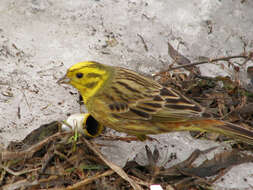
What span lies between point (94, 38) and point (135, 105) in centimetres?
175

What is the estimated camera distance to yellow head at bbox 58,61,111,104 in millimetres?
4246

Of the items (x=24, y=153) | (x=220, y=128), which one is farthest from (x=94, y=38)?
(x=220, y=128)

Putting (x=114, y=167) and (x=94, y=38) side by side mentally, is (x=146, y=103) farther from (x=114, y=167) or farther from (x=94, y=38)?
(x=94, y=38)

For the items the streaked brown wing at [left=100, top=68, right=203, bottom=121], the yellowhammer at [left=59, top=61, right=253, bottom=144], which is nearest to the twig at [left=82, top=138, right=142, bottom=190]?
the yellowhammer at [left=59, top=61, right=253, bottom=144]

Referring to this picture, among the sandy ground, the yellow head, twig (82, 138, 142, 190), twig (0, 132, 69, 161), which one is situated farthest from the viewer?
the sandy ground

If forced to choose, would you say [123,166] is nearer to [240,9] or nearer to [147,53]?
[147,53]

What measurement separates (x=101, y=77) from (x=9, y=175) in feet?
4.44

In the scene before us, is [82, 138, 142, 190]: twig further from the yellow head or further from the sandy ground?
the sandy ground

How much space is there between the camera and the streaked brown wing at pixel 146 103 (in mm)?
4160

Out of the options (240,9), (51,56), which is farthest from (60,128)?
(240,9)

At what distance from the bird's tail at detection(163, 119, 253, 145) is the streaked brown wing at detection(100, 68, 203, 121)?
120 mm

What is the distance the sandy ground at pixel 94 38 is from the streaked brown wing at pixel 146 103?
0.80m

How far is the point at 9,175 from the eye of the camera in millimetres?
4066

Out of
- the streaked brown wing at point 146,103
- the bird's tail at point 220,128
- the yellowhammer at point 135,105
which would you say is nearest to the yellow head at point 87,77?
the yellowhammer at point 135,105
